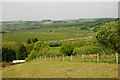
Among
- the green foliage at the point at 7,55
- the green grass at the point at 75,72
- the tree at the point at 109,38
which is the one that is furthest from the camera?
the green foliage at the point at 7,55

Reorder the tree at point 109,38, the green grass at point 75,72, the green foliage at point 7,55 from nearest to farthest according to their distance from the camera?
the green grass at point 75,72 < the tree at point 109,38 < the green foliage at point 7,55

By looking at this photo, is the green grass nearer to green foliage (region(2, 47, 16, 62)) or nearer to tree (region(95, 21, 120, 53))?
tree (region(95, 21, 120, 53))

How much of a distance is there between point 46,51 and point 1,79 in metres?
50.5

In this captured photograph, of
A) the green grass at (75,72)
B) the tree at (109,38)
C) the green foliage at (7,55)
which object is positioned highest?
the tree at (109,38)

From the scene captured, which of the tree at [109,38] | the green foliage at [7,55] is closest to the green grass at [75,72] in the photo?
the tree at [109,38]

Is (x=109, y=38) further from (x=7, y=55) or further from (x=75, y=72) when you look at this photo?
(x=7, y=55)

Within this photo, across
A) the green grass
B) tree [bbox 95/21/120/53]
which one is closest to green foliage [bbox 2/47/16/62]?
tree [bbox 95/21/120/53]

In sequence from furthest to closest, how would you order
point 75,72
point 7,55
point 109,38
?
point 7,55, point 109,38, point 75,72

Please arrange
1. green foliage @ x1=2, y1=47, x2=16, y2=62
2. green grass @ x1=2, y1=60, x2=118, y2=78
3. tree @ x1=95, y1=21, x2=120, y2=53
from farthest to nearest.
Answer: green foliage @ x1=2, y1=47, x2=16, y2=62 < tree @ x1=95, y1=21, x2=120, y2=53 < green grass @ x1=2, y1=60, x2=118, y2=78

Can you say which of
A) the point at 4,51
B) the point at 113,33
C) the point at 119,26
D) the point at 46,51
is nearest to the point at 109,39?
the point at 113,33

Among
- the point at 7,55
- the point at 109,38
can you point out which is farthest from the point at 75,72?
Result: the point at 7,55

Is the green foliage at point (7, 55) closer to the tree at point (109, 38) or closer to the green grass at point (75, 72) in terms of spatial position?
the tree at point (109, 38)

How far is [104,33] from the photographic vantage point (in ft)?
84.1

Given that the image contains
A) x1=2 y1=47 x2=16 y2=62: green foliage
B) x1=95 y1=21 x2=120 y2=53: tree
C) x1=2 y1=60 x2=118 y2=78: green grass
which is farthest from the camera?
x1=2 y1=47 x2=16 y2=62: green foliage
